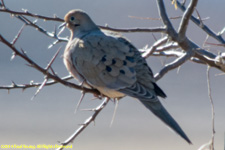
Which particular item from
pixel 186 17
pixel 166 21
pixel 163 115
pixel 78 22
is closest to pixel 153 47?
pixel 166 21

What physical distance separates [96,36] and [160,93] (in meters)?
0.81

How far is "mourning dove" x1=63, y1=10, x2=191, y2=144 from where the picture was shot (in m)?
3.43

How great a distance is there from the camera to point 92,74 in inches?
139

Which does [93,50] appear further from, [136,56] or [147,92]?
[147,92]

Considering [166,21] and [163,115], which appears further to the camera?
[163,115]

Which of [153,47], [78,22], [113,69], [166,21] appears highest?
[78,22]

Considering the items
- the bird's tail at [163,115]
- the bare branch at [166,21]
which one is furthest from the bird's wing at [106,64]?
the bare branch at [166,21]

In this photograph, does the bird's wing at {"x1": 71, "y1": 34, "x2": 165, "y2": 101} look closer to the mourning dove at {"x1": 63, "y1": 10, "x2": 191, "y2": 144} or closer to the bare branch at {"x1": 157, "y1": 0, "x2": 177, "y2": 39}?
the mourning dove at {"x1": 63, "y1": 10, "x2": 191, "y2": 144}

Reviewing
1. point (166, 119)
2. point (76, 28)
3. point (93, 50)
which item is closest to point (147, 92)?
point (166, 119)

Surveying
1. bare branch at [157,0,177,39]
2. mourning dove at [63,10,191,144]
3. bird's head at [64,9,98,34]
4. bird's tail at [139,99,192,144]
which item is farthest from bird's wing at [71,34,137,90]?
bare branch at [157,0,177,39]

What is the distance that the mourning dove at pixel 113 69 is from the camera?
343 centimetres

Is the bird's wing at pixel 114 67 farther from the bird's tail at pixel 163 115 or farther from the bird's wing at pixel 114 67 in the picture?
the bird's tail at pixel 163 115

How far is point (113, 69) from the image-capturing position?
354cm

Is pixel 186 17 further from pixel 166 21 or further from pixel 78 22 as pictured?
pixel 78 22
